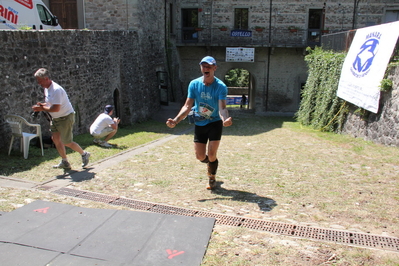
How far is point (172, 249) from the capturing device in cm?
320

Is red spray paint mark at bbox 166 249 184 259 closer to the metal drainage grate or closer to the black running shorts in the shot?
the metal drainage grate

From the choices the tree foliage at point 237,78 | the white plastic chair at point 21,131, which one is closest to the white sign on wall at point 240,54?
the tree foliage at point 237,78

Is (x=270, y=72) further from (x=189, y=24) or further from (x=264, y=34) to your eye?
(x=189, y=24)

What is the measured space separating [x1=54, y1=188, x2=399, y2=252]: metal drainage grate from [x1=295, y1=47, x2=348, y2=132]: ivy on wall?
25.1ft

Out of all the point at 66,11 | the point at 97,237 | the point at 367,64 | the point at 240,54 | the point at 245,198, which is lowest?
the point at 245,198

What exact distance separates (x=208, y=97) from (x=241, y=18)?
60.2ft

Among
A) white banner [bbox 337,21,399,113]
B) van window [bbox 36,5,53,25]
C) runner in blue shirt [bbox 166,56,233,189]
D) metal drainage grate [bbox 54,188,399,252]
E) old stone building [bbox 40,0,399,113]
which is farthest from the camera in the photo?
old stone building [bbox 40,0,399,113]

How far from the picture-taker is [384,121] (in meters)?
8.44

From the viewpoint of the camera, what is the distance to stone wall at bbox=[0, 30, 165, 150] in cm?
734

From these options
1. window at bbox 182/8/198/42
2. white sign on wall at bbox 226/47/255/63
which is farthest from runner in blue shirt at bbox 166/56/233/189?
window at bbox 182/8/198/42

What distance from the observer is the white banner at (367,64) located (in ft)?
27.5

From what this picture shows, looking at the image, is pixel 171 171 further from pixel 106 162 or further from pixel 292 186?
pixel 292 186

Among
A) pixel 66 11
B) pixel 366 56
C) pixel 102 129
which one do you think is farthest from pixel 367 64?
pixel 66 11

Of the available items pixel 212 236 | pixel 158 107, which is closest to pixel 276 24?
pixel 158 107
